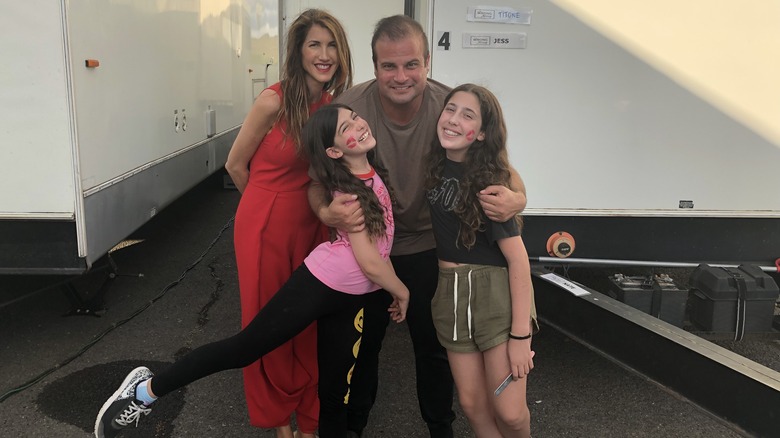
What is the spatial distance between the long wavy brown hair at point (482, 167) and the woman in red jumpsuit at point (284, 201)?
2.11ft

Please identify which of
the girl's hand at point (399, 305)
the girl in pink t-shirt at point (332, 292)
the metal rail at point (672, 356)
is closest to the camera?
the metal rail at point (672, 356)

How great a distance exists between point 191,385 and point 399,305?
168cm

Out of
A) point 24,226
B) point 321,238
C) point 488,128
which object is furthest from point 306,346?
point 24,226

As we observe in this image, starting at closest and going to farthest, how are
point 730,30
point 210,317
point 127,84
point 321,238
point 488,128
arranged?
point 488,128
point 321,238
point 730,30
point 127,84
point 210,317

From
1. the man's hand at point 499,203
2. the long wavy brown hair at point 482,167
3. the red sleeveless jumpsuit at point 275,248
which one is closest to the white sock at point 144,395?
→ the red sleeveless jumpsuit at point 275,248

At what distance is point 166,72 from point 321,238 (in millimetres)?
2486

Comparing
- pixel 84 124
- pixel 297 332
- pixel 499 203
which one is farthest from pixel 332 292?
pixel 84 124

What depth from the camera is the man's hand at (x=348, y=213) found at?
2.20 metres

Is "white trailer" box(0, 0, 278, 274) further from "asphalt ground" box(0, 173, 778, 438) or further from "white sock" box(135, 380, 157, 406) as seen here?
"white sock" box(135, 380, 157, 406)

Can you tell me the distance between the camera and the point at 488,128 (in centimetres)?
217

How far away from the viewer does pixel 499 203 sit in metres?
2.11

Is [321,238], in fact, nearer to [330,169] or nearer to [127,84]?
[330,169]

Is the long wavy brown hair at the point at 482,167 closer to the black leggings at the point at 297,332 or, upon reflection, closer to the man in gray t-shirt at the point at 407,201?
the man in gray t-shirt at the point at 407,201

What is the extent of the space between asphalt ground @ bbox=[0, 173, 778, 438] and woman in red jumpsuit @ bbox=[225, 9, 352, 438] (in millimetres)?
428
